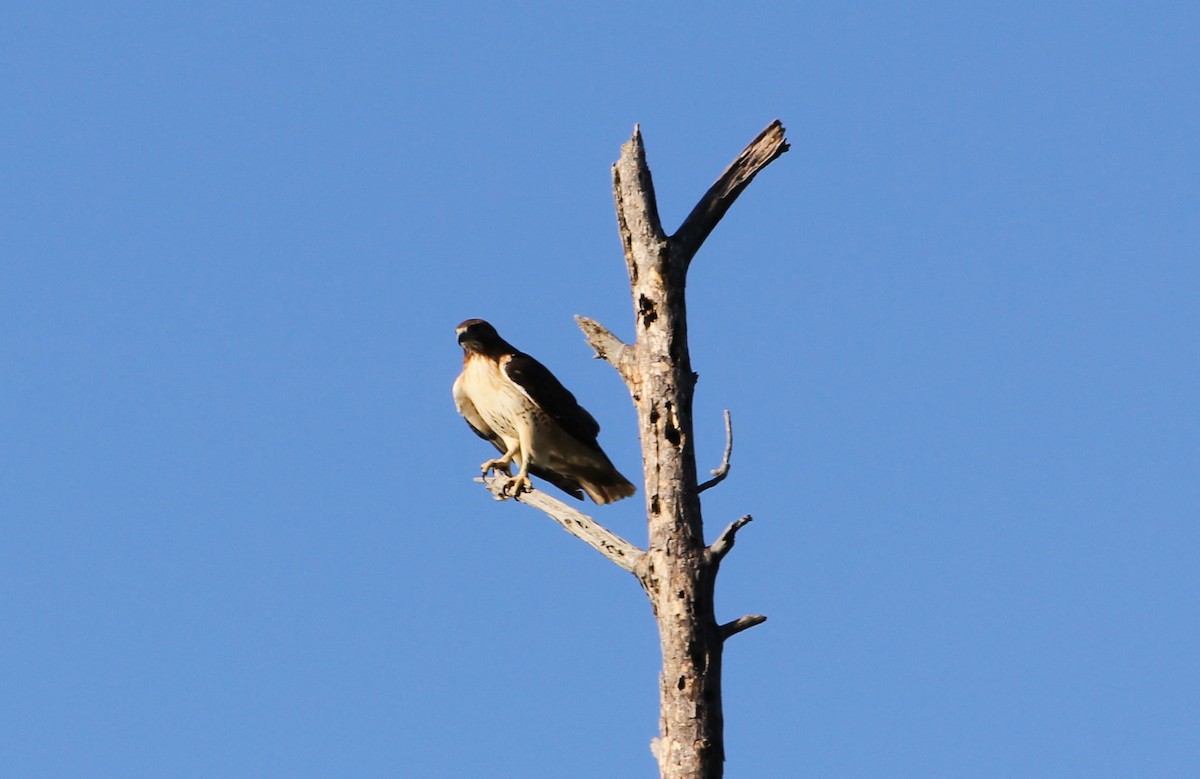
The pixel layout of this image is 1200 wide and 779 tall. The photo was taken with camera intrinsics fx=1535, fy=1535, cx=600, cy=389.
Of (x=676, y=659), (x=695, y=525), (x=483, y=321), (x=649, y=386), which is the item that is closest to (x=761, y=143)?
(x=649, y=386)

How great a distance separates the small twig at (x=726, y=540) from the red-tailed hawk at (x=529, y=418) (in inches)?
107

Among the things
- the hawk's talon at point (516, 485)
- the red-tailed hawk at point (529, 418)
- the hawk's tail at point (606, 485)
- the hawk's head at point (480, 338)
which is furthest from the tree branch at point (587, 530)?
the hawk's head at point (480, 338)

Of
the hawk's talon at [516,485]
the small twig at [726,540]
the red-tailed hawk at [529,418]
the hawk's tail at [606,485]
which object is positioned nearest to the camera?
the small twig at [726,540]

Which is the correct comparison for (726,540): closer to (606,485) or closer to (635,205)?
(635,205)

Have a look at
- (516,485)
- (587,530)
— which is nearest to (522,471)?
(516,485)

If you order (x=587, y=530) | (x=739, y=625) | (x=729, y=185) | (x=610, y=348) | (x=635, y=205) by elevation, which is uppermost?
(x=729, y=185)

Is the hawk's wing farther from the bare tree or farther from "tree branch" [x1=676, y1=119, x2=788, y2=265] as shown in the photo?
"tree branch" [x1=676, y1=119, x2=788, y2=265]

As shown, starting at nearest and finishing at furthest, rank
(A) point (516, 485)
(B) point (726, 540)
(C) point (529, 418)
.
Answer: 1. (B) point (726, 540)
2. (A) point (516, 485)
3. (C) point (529, 418)

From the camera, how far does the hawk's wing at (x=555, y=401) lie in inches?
383

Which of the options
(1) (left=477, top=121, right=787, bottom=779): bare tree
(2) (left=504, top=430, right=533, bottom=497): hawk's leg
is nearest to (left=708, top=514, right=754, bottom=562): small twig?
(1) (left=477, top=121, right=787, bottom=779): bare tree

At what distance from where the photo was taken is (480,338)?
397 inches

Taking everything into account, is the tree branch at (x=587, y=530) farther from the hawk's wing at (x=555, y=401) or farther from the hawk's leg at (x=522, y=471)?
the hawk's wing at (x=555, y=401)

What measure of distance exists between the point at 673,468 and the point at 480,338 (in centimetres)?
322

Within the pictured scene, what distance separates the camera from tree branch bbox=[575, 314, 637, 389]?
24.3 ft
